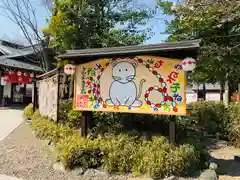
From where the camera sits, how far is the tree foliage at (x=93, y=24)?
11508mm

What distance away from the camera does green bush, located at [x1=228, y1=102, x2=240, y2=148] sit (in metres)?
9.16

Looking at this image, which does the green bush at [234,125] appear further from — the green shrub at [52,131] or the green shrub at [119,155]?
the green shrub at [52,131]

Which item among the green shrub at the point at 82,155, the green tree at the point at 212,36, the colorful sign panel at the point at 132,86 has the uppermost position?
the green tree at the point at 212,36

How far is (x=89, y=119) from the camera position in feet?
22.9

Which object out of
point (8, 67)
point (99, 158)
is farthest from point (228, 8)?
point (8, 67)

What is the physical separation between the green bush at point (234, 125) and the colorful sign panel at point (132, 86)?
4811 mm

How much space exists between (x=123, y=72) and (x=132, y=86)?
435 mm

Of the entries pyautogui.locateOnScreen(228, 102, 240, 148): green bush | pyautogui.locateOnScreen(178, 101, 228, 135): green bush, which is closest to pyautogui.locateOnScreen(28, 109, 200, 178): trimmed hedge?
pyautogui.locateOnScreen(228, 102, 240, 148): green bush

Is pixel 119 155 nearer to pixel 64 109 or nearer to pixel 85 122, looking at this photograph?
pixel 85 122

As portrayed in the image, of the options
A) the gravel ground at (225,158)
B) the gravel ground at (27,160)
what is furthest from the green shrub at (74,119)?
the gravel ground at (225,158)

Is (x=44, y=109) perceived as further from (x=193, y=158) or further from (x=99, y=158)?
(x=193, y=158)

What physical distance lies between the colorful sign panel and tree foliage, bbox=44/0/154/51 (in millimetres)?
5093

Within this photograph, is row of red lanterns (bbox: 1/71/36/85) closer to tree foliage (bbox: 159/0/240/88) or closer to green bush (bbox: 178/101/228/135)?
tree foliage (bbox: 159/0/240/88)

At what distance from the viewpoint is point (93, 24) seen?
40.5 ft
